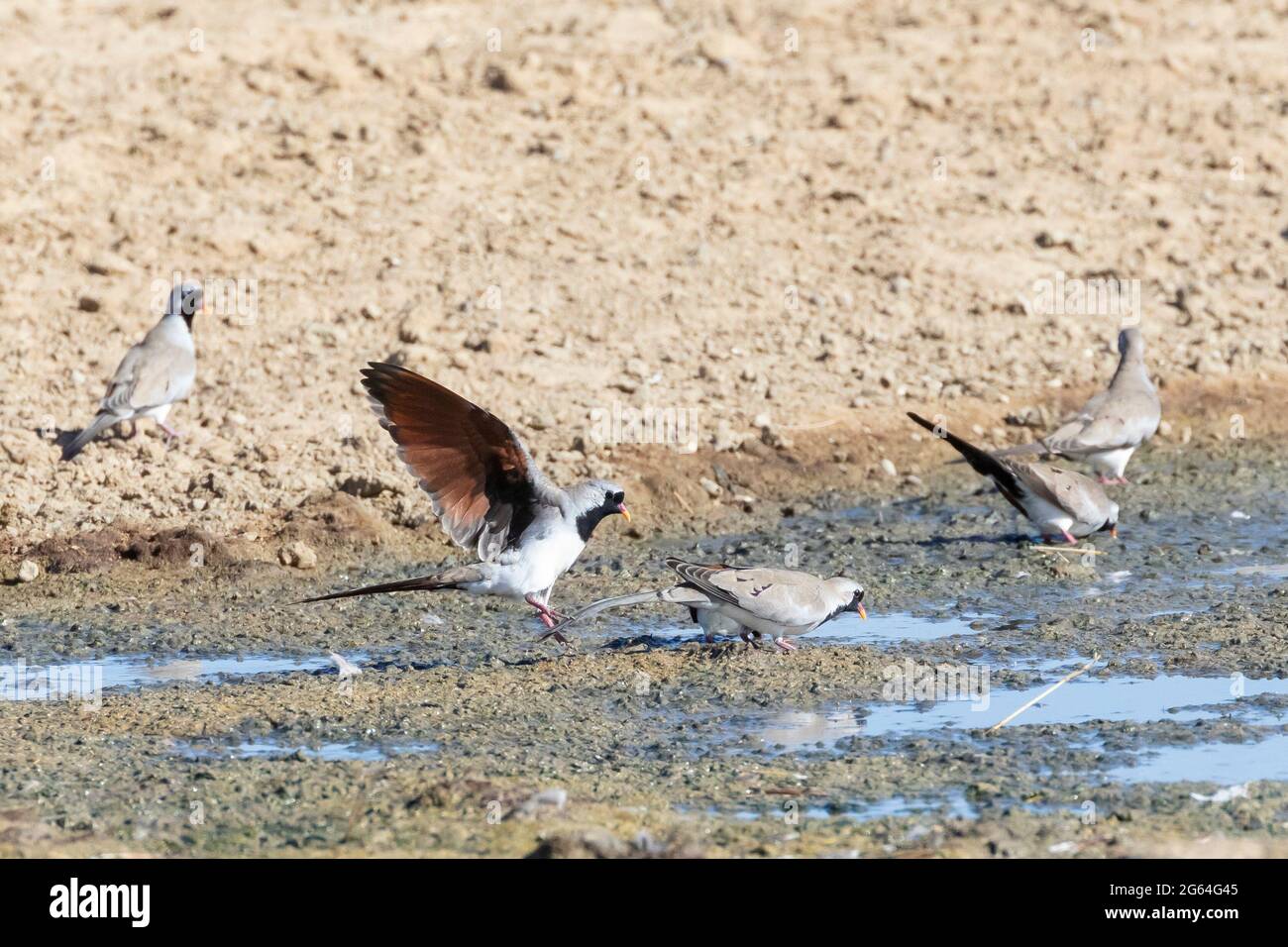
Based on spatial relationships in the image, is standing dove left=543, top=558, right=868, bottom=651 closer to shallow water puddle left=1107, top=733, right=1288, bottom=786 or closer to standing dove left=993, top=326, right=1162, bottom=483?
shallow water puddle left=1107, top=733, right=1288, bottom=786

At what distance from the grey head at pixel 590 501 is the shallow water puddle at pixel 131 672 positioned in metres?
1.19

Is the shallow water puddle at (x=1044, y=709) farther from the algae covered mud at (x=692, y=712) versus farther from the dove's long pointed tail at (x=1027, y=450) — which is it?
the dove's long pointed tail at (x=1027, y=450)

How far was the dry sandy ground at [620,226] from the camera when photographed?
12.4m

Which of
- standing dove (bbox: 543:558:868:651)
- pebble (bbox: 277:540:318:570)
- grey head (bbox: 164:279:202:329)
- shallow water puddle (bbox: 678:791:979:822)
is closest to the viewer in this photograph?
shallow water puddle (bbox: 678:791:979:822)

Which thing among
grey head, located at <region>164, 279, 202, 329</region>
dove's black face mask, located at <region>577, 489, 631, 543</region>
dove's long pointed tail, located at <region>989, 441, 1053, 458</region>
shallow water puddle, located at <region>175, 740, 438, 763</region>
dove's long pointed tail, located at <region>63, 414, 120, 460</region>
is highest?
grey head, located at <region>164, 279, 202, 329</region>

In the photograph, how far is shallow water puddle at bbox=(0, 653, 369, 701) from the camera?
870 cm

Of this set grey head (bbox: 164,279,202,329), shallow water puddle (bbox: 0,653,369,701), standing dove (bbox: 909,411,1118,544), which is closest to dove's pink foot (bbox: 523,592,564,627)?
shallow water puddle (bbox: 0,653,369,701)

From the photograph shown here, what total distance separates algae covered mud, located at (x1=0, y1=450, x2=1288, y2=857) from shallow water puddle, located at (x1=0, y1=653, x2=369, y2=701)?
A: 0.08ft

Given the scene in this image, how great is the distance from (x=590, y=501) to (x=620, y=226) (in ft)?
20.3

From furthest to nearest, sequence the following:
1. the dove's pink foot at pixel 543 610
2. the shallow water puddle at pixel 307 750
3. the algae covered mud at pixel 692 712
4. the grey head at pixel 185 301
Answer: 1. the grey head at pixel 185 301
2. the dove's pink foot at pixel 543 610
3. the shallow water puddle at pixel 307 750
4. the algae covered mud at pixel 692 712

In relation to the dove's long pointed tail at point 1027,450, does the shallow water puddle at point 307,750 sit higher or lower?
lower

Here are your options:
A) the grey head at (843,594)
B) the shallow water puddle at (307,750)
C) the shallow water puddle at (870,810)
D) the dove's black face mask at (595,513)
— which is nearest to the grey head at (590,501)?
the dove's black face mask at (595,513)

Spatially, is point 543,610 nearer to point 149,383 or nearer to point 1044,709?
point 1044,709
